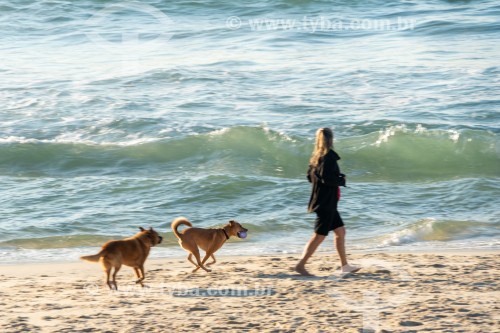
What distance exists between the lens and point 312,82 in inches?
819

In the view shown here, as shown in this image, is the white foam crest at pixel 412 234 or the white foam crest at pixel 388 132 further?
the white foam crest at pixel 388 132

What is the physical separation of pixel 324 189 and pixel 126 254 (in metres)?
1.95

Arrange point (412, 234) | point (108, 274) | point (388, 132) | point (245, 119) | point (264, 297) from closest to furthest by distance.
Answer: point (264, 297), point (108, 274), point (412, 234), point (388, 132), point (245, 119)

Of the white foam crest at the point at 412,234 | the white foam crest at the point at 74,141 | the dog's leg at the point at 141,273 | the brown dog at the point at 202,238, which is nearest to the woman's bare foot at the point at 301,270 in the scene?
the brown dog at the point at 202,238

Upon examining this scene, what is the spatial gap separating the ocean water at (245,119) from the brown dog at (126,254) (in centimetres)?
181

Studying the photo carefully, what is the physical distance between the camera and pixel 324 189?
820 centimetres

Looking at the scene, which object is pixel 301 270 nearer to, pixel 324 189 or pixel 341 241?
pixel 341 241

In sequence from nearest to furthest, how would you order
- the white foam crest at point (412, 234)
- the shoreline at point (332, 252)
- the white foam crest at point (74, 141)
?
the shoreline at point (332, 252), the white foam crest at point (412, 234), the white foam crest at point (74, 141)

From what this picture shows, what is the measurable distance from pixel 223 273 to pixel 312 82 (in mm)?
12689

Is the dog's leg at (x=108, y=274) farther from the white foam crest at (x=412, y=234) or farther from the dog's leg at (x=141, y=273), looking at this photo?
the white foam crest at (x=412, y=234)

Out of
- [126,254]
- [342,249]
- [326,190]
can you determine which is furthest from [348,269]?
[126,254]

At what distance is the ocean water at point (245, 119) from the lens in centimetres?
1139

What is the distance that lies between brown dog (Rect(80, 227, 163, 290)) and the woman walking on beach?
1516 millimetres

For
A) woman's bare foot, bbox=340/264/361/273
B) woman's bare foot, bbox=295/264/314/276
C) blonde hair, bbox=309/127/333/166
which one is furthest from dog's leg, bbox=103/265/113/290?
woman's bare foot, bbox=340/264/361/273
